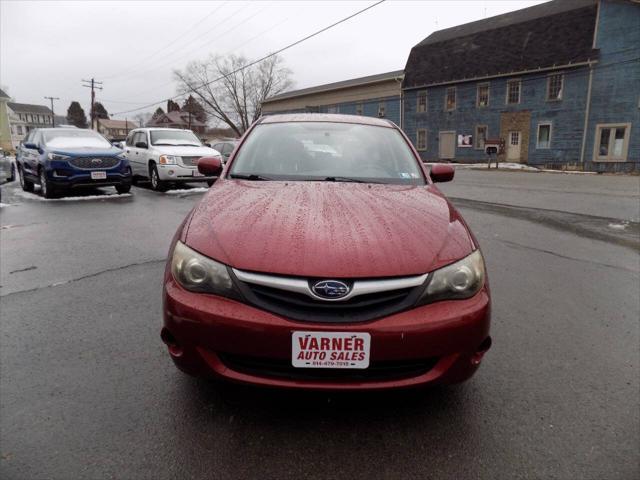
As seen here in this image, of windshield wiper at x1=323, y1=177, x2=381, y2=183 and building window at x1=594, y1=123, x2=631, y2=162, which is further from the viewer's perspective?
building window at x1=594, y1=123, x2=631, y2=162

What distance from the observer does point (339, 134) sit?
3645mm

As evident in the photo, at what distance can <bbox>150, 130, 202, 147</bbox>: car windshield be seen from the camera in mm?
12693

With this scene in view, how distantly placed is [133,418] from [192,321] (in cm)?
71

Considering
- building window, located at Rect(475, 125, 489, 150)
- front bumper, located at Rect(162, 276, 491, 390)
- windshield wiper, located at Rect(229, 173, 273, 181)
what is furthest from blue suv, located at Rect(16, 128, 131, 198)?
building window, located at Rect(475, 125, 489, 150)

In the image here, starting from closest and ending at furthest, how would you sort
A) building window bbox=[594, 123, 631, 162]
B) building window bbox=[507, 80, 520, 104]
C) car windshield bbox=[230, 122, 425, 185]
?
1. car windshield bbox=[230, 122, 425, 185]
2. building window bbox=[594, 123, 631, 162]
3. building window bbox=[507, 80, 520, 104]

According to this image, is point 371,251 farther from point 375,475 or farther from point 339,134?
point 339,134

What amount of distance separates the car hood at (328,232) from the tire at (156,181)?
32.5 ft

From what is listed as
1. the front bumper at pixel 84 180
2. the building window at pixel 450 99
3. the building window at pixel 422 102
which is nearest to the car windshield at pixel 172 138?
the front bumper at pixel 84 180

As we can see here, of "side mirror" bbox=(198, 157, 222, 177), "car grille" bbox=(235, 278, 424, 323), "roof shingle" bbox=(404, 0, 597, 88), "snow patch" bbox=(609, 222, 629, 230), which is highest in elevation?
"roof shingle" bbox=(404, 0, 597, 88)

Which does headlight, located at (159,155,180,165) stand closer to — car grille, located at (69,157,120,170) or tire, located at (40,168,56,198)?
car grille, located at (69,157,120,170)

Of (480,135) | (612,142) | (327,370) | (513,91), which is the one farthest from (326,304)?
(480,135)

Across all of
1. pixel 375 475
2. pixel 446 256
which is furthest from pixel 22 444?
pixel 446 256

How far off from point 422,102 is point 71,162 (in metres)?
31.1

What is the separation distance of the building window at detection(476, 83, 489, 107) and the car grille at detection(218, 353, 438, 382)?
111 ft
